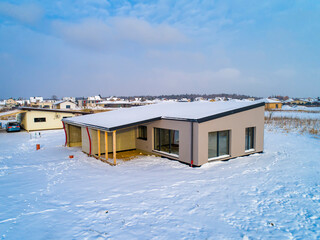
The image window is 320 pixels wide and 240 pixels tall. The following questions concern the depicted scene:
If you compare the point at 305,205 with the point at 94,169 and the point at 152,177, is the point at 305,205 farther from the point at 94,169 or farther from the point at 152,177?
the point at 94,169

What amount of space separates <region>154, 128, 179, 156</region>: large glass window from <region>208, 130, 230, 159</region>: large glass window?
1.63 metres

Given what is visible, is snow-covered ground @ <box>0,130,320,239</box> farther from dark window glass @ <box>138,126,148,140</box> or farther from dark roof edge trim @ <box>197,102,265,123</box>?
dark window glass @ <box>138,126,148,140</box>

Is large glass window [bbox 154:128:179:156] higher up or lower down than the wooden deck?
higher up

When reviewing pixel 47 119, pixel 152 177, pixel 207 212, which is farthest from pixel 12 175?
pixel 47 119

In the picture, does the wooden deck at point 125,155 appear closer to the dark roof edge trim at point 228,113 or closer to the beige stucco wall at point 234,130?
the beige stucco wall at point 234,130

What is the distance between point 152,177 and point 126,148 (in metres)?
5.79

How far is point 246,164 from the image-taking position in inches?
408

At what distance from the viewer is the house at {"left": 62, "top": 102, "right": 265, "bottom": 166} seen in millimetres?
10156

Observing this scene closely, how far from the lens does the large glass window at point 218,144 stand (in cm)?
1070

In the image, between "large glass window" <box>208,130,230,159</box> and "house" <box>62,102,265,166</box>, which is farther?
"large glass window" <box>208,130,230,159</box>

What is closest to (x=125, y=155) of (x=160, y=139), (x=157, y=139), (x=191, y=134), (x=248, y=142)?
(x=157, y=139)

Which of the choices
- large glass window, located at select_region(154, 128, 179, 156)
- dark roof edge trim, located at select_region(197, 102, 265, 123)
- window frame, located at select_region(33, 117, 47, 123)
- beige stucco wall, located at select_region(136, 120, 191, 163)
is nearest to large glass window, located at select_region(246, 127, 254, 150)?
Answer: dark roof edge trim, located at select_region(197, 102, 265, 123)

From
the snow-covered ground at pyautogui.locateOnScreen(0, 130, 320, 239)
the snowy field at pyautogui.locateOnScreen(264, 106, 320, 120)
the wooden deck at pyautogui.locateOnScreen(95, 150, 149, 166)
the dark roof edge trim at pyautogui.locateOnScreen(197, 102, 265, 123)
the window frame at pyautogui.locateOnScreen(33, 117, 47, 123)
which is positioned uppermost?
the dark roof edge trim at pyautogui.locateOnScreen(197, 102, 265, 123)

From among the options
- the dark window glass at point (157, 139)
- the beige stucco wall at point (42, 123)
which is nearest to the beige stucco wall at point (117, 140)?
the dark window glass at point (157, 139)
